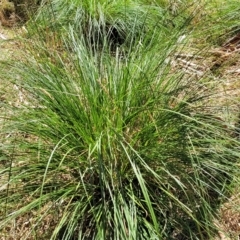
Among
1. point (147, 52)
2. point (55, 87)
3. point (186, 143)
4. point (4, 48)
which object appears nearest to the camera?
point (186, 143)

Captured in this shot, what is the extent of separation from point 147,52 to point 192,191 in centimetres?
82

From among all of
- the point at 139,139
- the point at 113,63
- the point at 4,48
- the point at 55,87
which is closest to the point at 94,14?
the point at 4,48

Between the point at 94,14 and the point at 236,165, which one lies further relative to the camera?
the point at 94,14

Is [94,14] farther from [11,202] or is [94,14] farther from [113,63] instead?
[11,202]

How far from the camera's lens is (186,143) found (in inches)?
82.5

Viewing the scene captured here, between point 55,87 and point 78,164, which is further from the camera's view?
point 55,87

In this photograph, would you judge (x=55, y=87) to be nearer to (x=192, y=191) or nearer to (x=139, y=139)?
→ (x=139, y=139)

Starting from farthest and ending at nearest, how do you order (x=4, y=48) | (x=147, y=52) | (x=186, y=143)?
(x=4, y=48)
(x=147, y=52)
(x=186, y=143)

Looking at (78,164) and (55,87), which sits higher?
(55,87)

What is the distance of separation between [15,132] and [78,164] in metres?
0.37

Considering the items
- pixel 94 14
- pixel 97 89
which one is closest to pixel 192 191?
pixel 97 89

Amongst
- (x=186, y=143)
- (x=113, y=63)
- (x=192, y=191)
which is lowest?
(x=192, y=191)

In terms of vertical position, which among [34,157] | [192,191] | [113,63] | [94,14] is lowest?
[34,157]

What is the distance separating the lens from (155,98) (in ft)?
6.93
